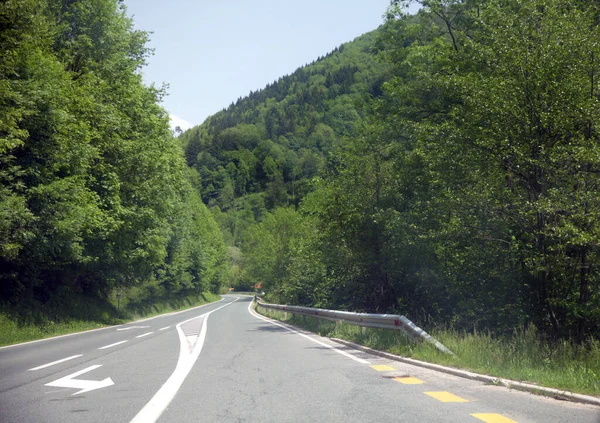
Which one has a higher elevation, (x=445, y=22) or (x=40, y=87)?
(x=445, y=22)

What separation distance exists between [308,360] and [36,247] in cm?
1258

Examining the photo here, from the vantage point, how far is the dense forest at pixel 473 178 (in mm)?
10398

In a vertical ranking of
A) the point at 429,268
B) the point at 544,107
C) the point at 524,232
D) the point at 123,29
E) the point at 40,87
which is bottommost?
the point at 429,268

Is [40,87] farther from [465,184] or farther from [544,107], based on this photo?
[544,107]

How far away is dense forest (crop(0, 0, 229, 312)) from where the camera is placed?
53.1 ft

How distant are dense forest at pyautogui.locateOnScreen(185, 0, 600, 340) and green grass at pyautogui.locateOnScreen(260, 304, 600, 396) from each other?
1443 millimetres

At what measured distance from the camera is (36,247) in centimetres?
1798

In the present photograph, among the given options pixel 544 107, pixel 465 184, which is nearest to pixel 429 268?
pixel 465 184

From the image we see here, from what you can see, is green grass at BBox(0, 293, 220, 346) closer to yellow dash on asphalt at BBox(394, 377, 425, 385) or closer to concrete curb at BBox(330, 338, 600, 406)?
concrete curb at BBox(330, 338, 600, 406)

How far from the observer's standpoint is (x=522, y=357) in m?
9.02

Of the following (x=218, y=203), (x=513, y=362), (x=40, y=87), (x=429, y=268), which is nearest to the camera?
(x=513, y=362)

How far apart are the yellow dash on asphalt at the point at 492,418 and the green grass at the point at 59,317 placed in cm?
1463

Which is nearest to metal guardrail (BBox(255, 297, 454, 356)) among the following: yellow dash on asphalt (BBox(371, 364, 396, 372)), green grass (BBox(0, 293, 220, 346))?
yellow dash on asphalt (BBox(371, 364, 396, 372))

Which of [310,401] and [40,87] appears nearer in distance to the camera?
Result: [310,401]
